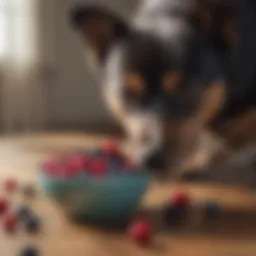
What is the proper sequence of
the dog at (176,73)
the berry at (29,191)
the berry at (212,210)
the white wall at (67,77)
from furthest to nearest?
1. the white wall at (67,77)
2. the dog at (176,73)
3. the berry at (29,191)
4. the berry at (212,210)

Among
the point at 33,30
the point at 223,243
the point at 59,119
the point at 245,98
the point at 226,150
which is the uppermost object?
the point at 33,30

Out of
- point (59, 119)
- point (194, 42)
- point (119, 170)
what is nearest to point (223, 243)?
point (119, 170)

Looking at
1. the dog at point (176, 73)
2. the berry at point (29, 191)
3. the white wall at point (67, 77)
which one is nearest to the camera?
the berry at point (29, 191)

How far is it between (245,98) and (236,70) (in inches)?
3.0

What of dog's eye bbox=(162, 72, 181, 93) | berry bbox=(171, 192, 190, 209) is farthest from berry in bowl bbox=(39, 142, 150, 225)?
dog's eye bbox=(162, 72, 181, 93)

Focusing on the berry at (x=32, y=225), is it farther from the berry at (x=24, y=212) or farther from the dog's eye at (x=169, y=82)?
the dog's eye at (x=169, y=82)

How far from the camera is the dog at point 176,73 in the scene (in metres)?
1.55

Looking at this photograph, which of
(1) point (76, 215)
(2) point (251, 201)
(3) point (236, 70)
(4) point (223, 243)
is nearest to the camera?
(4) point (223, 243)

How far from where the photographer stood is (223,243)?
3.28 feet

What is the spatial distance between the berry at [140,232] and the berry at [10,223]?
176 millimetres

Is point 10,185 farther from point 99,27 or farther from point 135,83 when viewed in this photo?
point 99,27

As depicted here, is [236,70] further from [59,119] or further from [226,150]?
[59,119]

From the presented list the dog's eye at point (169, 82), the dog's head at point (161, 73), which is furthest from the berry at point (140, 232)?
the dog's eye at point (169, 82)

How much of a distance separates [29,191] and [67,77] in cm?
212
